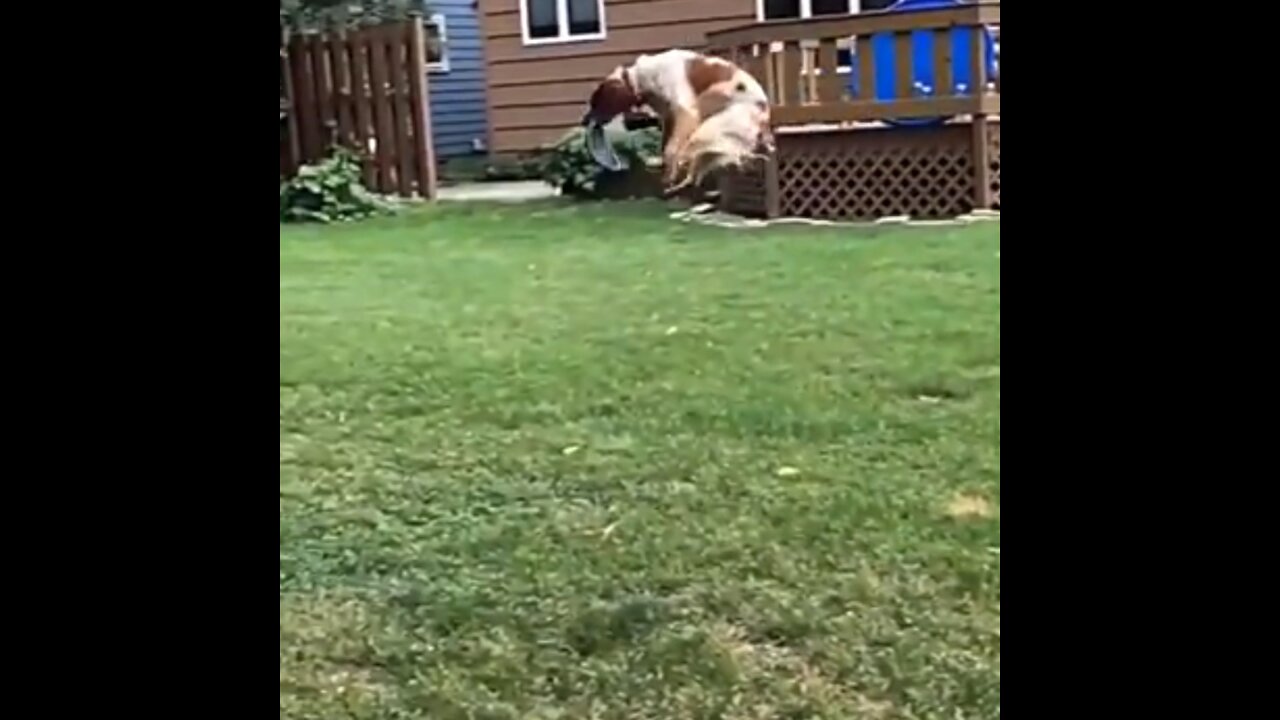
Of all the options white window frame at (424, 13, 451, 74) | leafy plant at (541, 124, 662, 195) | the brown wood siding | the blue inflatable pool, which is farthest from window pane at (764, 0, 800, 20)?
white window frame at (424, 13, 451, 74)

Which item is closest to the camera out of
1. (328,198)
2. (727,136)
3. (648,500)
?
(648,500)

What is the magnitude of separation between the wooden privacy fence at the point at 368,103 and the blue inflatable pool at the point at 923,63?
3684mm

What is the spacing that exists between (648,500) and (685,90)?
635 centimetres

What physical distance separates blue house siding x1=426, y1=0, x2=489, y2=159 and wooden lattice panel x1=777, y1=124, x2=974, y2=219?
28.5 ft

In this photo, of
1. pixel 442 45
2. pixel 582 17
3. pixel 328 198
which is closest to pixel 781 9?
pixel 582 17

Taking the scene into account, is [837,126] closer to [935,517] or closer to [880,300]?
[880,300]

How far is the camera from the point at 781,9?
12.8 m

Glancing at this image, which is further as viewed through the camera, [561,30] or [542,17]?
[542,17]

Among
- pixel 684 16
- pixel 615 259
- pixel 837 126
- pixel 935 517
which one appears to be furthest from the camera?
pixel 684 16

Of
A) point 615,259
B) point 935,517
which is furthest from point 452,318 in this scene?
point 935,517

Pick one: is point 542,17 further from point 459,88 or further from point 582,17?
point 459,88

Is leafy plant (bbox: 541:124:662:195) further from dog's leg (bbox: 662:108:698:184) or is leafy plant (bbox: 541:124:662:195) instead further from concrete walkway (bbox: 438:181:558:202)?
dog's leg (bbox: 662:108:698:184)
